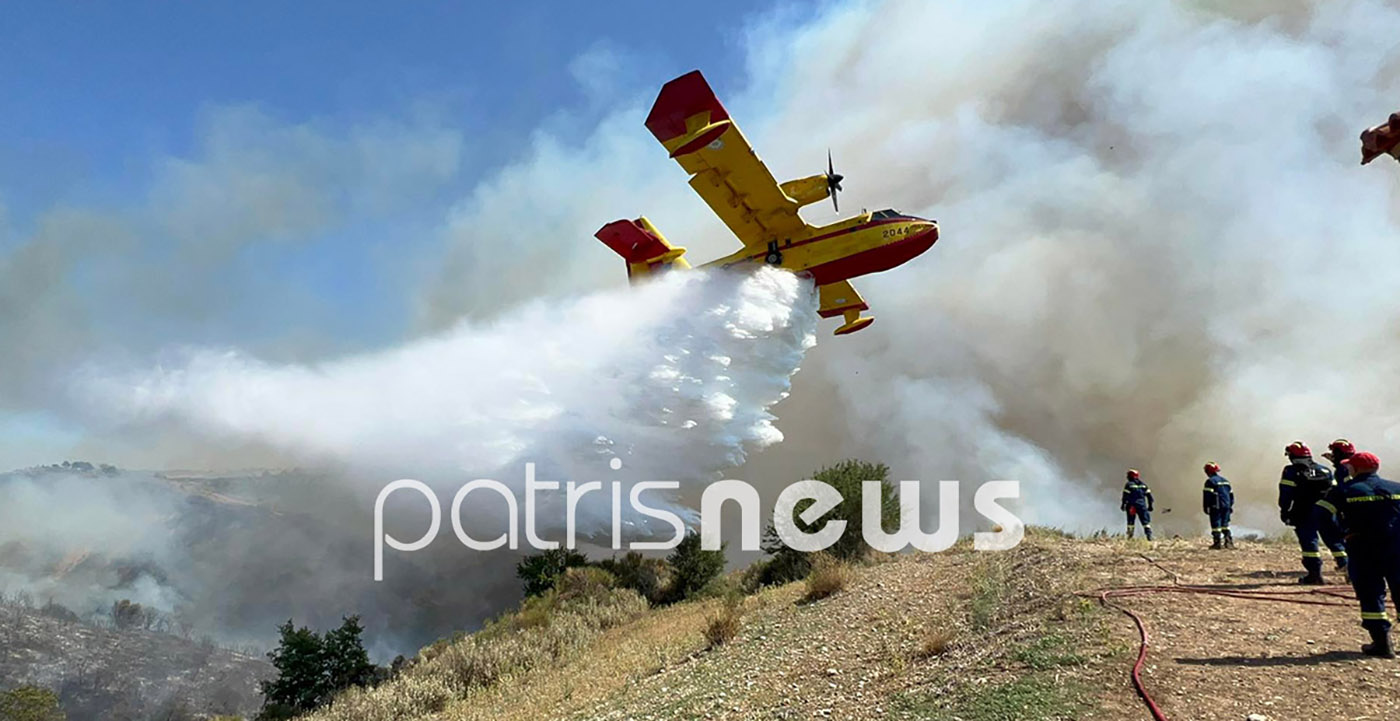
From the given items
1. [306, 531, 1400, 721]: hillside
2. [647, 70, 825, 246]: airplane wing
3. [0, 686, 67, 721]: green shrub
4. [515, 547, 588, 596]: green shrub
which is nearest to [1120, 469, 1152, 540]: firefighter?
[306, 531, 1400, 721]: hillside

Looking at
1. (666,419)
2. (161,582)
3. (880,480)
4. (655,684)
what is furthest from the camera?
(161,582)

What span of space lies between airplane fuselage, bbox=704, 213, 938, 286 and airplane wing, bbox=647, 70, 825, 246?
45cm

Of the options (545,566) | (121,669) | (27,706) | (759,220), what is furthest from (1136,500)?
(121,669)

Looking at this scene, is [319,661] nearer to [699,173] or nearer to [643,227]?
[643,227]

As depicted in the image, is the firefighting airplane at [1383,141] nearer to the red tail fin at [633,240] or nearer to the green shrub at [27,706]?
the red tail fin at [633,240]

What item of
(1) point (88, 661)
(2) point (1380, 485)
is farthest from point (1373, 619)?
(1) point (88, 661)

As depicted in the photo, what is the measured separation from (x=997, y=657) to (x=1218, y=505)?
9886mm

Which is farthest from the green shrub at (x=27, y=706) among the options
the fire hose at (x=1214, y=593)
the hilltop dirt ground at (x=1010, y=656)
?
the fire hose at (x=1214, y=593)

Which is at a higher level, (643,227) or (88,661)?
(643,227)

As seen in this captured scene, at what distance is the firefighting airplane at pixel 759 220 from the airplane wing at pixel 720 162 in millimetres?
23

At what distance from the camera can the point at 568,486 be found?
18.8 metres

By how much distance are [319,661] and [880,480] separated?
1938cm

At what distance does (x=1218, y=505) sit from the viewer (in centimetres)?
1377

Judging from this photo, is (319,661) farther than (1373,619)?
Yes
